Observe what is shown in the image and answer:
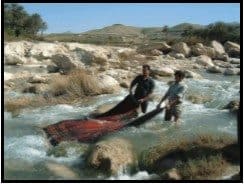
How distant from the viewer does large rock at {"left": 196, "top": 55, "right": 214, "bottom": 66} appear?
20.7m

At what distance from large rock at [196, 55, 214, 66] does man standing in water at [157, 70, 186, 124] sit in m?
11.4

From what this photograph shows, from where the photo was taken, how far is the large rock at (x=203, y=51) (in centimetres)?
2243

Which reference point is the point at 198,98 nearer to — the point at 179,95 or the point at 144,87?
the point at 144,87

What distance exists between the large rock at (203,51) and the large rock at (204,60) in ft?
2.80

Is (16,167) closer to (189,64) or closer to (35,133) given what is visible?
(35,133)

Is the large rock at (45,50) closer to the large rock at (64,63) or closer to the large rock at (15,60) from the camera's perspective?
the large rock at (15,60)

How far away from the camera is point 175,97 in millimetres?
9273

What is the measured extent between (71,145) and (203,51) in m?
14.9

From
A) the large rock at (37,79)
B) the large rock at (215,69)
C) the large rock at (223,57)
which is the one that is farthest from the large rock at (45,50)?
the large rock at (37,79)

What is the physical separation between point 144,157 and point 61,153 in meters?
1.35

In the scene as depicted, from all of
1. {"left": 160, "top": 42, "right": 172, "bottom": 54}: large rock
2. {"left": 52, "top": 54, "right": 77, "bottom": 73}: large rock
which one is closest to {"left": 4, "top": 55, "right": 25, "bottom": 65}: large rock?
{"left": 52, "top": 54, "right": 77, "bottom": 73}: large rock

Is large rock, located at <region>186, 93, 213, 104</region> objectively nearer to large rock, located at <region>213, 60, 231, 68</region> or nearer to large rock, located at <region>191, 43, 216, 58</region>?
large rock, located at <region>213, 60, 231, 68</region>

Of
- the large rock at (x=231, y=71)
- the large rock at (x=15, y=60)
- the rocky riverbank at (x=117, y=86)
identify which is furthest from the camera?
the large rock at (x=15, y=60)

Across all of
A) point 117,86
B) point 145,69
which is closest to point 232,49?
point 117,86
